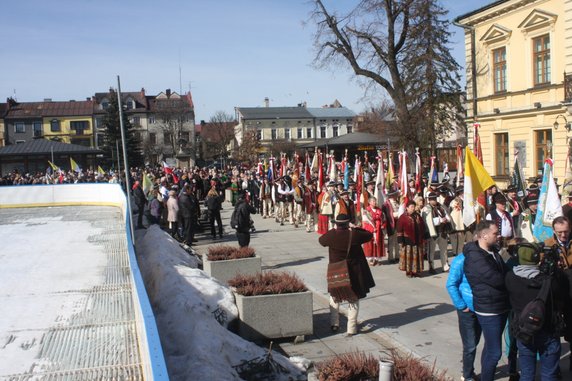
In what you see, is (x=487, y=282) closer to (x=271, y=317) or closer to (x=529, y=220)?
(x=271, y=317)

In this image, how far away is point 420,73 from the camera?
1400 inches

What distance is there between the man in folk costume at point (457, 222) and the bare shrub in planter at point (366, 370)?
878 cm

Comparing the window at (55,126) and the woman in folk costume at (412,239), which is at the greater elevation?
the window at (55,126)

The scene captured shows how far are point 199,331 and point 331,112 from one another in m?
95.1

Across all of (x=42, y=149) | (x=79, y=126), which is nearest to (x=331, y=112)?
(x=79, y=126)

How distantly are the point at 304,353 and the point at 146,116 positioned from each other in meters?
84.1

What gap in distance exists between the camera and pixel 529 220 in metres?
11.8

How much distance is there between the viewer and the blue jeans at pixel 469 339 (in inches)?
256

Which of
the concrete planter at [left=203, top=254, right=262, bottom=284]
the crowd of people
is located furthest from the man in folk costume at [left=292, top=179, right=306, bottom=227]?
the concrete planter at [left=203, top=254, right=262, bottom=284]

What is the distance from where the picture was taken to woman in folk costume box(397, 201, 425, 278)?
1211 cm

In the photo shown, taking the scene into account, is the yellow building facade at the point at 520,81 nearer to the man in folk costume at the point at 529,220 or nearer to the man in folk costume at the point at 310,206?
the man in folk costume at the point at 310,206

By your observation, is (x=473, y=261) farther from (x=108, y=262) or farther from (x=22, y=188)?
(x=22, y=188)

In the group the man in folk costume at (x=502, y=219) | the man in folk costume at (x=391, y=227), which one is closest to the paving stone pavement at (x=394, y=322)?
the man in folk costume at (x=391, y=227)

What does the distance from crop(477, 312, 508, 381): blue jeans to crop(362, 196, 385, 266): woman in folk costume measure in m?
7.55
